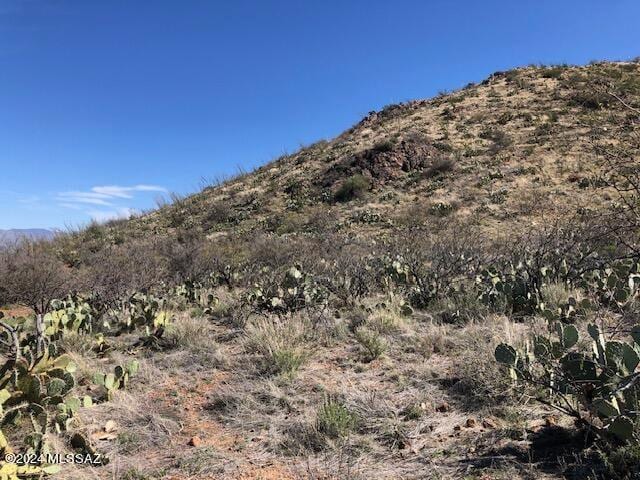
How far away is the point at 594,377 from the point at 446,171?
18.7 meters

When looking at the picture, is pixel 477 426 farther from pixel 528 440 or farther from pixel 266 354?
pixel 266 354

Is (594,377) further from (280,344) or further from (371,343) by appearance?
(280,344)

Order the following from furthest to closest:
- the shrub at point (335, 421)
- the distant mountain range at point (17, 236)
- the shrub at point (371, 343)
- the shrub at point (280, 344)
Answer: the distant mountain range at point (17, 236) → the shrub at point (371, 343) → the shrub at point (280, 344) → the shrub at point (335, 421)

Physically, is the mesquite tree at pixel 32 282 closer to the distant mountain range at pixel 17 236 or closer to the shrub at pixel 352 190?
the distant mountain range at pixel 17 236

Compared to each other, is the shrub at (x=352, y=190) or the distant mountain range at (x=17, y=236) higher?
the shrub at (x=352, y=190)

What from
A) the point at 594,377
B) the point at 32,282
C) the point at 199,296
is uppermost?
the point at 32,282

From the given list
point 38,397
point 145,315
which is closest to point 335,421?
point 38,397

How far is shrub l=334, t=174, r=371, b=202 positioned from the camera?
21.0 meters

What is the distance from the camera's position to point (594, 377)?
3.28 meters

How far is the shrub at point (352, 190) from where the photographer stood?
20955 millimetres

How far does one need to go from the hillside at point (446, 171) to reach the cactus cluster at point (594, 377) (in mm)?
12095

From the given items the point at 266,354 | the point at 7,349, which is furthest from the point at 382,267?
the point at 7,349

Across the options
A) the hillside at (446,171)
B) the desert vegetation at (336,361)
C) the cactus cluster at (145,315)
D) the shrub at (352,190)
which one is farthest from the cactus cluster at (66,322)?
the shrub at (352,190)

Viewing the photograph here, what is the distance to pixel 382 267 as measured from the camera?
8.95 m
